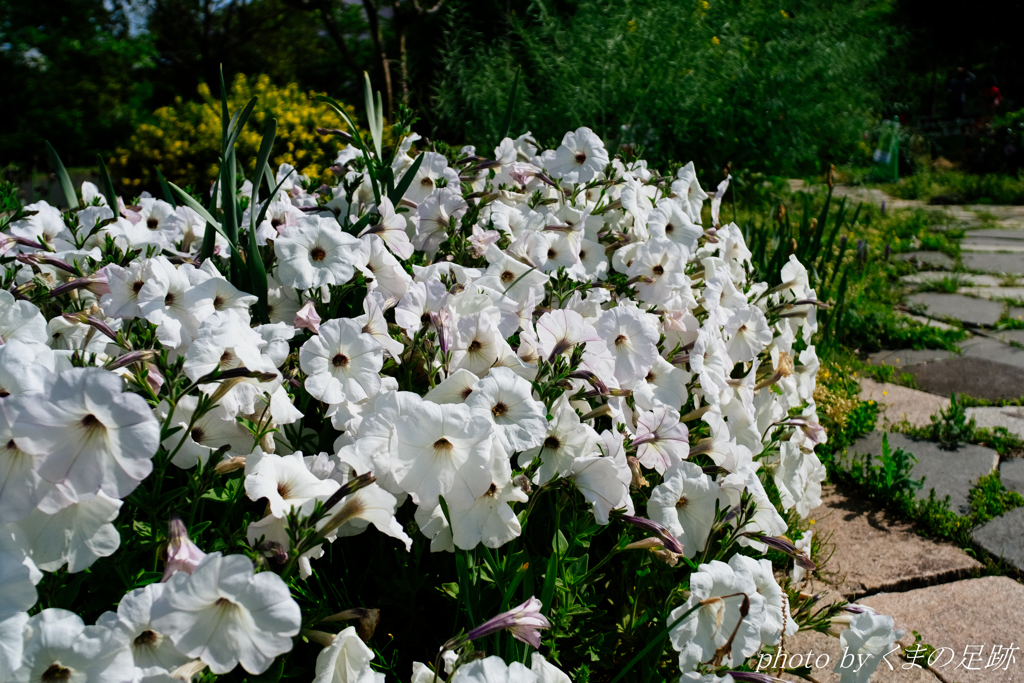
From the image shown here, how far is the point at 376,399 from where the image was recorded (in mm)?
1225

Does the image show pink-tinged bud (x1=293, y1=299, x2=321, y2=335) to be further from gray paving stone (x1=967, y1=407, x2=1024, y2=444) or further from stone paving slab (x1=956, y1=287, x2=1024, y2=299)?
stone paving slab (x1=956, y1=287, x2=1024, y2=299)

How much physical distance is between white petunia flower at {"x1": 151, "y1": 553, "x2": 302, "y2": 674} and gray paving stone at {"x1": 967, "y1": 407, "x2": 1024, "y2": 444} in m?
2.97

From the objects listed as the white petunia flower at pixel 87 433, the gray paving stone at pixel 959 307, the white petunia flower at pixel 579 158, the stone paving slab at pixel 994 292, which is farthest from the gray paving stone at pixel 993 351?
the white petunia flower at pixel 87 433

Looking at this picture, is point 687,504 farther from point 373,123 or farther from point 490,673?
point 373,123

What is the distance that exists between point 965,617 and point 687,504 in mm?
1081

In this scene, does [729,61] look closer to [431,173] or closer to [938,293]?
[938,293]

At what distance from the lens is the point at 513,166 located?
2.08 metres

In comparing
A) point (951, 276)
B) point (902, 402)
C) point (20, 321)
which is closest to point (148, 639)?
point (20, 321)

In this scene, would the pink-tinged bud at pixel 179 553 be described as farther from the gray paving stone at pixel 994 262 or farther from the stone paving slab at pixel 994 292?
the gray paving stone at pixel 994 262

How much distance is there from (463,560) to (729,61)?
21.1 ft

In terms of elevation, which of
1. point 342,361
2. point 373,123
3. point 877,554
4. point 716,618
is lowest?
point 877,554

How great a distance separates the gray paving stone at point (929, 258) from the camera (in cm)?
581

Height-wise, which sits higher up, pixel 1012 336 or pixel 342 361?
pixel 342 361

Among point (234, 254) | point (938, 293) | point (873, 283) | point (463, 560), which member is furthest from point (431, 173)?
point (938, 293)
